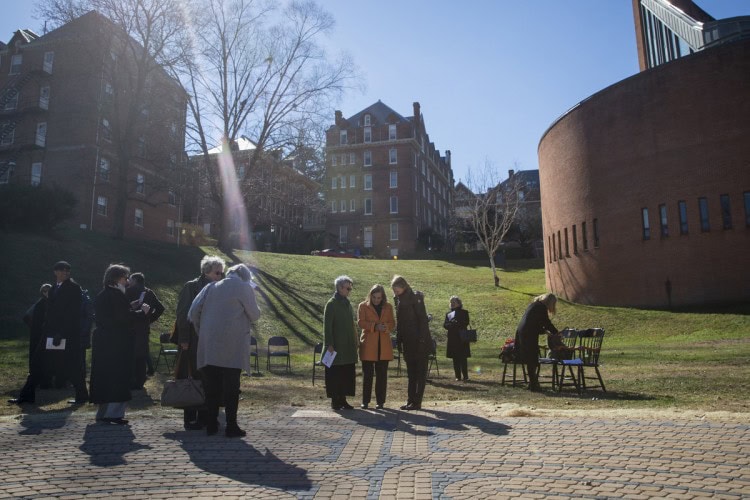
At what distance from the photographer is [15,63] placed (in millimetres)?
40906

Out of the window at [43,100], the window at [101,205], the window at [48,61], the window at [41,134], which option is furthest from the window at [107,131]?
the window at [48,61]

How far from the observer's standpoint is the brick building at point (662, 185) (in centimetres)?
2553

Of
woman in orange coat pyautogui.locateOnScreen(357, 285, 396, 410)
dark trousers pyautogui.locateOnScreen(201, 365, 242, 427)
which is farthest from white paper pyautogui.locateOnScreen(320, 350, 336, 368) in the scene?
dark trousers pyautogui.locateOnScreen(201, 365, 242, 427)

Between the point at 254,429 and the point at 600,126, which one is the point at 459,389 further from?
the point at 600,126

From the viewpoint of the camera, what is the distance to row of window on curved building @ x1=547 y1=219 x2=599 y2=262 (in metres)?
30.1

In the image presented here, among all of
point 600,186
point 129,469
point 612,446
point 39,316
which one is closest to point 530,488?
point 612,446

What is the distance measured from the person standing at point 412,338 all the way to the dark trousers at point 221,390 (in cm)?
287

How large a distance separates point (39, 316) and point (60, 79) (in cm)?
3525

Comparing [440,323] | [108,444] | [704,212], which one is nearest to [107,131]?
[440,323]

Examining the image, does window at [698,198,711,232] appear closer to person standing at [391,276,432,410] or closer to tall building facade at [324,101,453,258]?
person standing at [391,276,432,410]

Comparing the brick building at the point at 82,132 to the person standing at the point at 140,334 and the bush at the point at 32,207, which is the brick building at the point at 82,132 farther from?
the person standing at the point at 140,334

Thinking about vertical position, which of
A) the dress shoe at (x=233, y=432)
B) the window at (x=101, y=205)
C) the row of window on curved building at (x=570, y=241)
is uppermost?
the window at (x=101, y=205)

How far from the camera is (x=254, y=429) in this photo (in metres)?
6.69

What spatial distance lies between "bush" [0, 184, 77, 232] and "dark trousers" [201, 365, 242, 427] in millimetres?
21861
